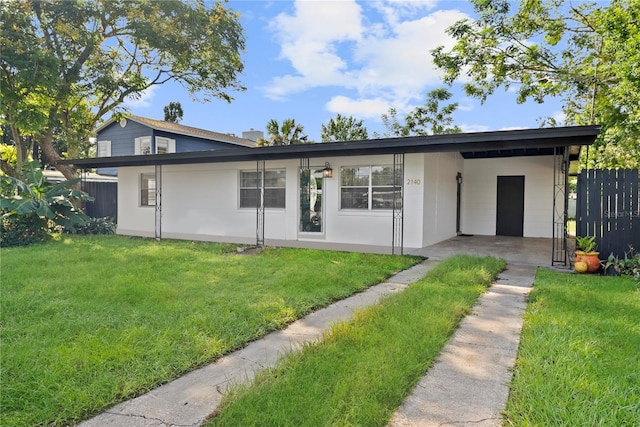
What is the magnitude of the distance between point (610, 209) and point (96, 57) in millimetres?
15750

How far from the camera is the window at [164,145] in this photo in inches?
707

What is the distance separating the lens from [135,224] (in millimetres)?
14273

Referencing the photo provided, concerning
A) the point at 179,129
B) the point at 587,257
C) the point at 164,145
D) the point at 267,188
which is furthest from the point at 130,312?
the point at 179,129

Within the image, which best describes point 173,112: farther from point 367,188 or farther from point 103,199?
point 367,188

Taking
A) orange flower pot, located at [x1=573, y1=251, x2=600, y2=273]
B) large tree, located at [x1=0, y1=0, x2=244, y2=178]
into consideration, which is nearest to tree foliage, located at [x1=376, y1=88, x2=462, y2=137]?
large tree, located at [x1=0, y1=0, x2=244, y2=178]

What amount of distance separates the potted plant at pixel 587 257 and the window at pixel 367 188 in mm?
4194

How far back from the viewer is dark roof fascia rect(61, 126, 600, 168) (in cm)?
691

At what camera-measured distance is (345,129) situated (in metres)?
28.3

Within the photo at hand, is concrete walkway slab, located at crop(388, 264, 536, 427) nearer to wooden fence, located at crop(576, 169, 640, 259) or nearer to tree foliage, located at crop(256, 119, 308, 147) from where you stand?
wooden fence, located at crop(576, 169, 640, 259)

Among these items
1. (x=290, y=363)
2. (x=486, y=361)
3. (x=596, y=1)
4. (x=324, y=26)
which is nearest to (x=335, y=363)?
(x=290, y=363)

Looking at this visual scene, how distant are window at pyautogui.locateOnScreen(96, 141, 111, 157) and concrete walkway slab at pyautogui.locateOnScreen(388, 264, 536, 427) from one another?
66.3 feet

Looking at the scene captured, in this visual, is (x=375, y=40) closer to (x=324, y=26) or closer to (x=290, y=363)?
(x=324, y=26)

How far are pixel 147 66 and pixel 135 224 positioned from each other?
644 centimetres

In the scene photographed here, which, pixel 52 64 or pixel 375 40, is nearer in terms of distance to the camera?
pixel 52 64
